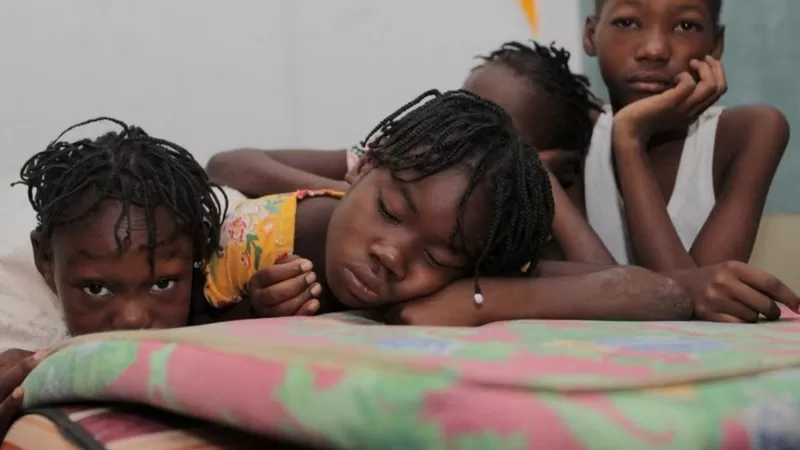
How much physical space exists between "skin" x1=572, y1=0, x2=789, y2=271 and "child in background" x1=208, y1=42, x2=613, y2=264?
8cm

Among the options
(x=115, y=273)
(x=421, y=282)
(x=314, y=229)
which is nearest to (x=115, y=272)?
(x=115, y=273)

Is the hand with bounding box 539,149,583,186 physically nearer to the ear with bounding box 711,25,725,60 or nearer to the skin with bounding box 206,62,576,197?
the skin with bounding box 206,62,576,197

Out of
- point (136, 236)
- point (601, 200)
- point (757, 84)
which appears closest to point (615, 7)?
point (601, 200)

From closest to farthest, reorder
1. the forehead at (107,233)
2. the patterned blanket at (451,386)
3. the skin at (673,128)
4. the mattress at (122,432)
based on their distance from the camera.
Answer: the patterned blanket at (451,386) < the mattress at (122,432) < the forehead at (107,233) < the skin at (673,128)

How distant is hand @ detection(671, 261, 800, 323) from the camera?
854 mm

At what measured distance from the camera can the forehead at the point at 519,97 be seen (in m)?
1.30

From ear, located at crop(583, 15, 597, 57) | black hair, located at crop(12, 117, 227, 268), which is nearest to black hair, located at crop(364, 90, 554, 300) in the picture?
black hair, located at crop(12, 117, 227, 268)

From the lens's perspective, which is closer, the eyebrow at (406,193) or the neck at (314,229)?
the eyebrow at (406,193)

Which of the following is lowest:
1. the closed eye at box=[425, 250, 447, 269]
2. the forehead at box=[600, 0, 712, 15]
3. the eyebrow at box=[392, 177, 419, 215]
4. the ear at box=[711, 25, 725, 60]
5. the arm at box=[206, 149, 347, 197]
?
the arm at box=[206, 149, 347, 197]

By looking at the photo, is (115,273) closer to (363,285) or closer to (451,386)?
(363,285)

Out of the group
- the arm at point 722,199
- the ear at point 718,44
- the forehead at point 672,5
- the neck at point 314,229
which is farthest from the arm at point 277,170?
the ear at point 718,44

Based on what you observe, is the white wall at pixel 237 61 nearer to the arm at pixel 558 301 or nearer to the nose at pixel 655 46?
the nose at pixel 655 46

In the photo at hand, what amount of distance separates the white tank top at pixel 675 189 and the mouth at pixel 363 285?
59cm

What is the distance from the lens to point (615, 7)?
1350mm
